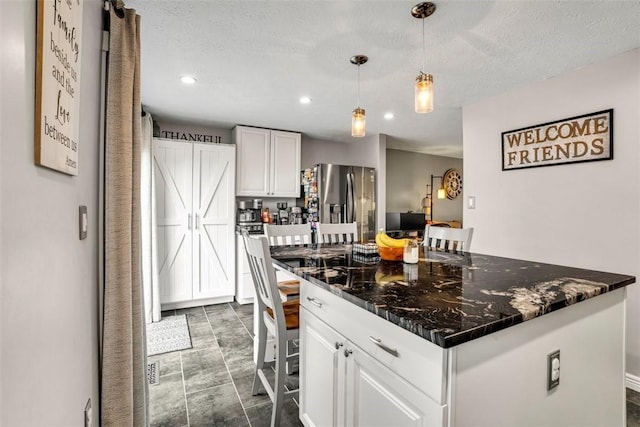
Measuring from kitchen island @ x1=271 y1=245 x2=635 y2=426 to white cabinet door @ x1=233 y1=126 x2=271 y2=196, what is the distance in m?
2.75

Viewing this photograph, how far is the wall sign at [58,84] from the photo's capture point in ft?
2.23

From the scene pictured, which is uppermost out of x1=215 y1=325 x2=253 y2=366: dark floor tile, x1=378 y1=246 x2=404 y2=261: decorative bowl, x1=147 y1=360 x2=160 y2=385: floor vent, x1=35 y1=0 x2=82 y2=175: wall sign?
x1=35 y1=0 x2=82 y2=175: wall sign

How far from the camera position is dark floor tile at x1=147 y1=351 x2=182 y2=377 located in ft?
7.49

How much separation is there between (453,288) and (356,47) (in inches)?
67.6

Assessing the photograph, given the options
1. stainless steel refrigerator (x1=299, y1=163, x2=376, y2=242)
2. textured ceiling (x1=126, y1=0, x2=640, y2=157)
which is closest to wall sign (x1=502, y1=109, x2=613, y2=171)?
textured ceiling (x1=126, y1=0, x2=640, y2=157)

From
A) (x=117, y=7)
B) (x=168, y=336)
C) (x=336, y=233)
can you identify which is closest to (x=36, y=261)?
(x=117, y=7)

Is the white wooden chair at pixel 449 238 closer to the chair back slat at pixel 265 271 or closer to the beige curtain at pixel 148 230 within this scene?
the chair back slat at pixel 265 271

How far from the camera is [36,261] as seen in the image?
0.72 m

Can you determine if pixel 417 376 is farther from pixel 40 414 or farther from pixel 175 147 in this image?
pixel 175 147

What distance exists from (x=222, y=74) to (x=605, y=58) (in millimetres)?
2931

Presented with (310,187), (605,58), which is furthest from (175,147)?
(605,58)

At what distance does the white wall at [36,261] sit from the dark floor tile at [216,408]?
84 cm

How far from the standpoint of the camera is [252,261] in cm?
171

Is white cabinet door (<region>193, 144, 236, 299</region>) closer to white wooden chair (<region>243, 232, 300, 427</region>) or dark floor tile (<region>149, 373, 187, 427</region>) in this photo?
dark floor tile (<region>149, 373, 187, 427</region>)
